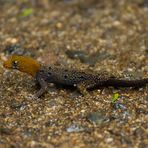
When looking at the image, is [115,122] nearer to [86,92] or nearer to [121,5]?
[86,92]

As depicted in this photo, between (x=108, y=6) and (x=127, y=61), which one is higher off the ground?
(x=108, y=6)

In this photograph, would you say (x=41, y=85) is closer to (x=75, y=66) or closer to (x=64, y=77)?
(x=64, y=77)

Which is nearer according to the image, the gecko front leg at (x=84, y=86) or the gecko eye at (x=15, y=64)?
the gecko front leg at (x=84, y=86)

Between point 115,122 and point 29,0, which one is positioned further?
point 29,0

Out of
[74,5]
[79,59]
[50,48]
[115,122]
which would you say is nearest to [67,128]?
[115,122]

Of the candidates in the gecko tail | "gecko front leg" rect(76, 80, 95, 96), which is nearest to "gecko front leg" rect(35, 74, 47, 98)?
"gecko front leg" rect(76, 80, 95, 96)

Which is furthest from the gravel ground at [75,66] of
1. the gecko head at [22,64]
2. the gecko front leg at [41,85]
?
the gecko head at [22,64]

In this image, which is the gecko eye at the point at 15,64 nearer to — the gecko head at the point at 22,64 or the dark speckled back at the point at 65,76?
the gecko head at the point at 22,64
